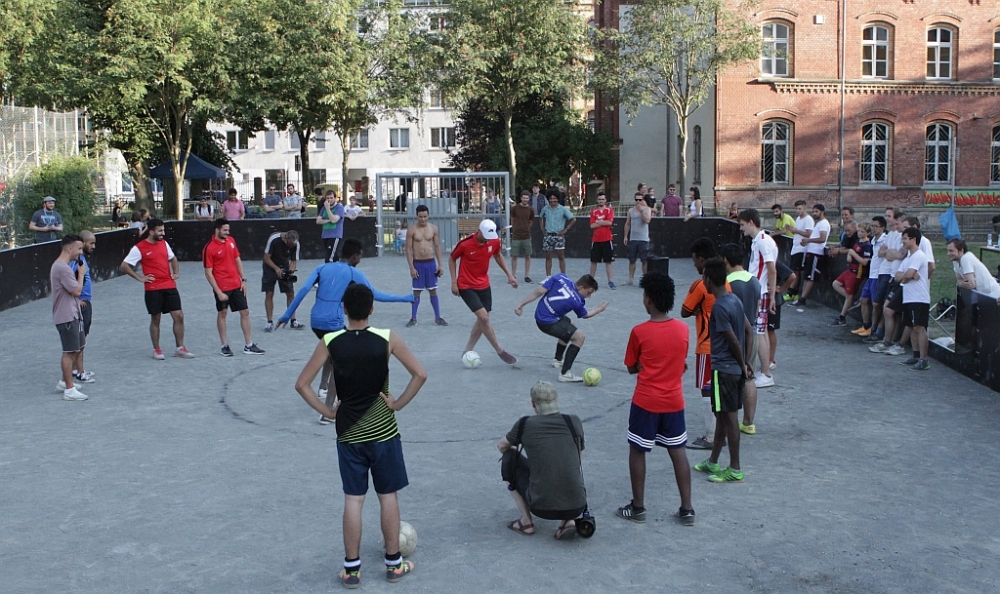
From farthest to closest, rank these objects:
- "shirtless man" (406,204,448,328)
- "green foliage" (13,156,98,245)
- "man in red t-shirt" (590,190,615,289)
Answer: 1. "green foliage" (13,156,98,245)
2. "man in red t-shirt" (590,190,615,289)
3. "shirtless man" (406,204,448,328)

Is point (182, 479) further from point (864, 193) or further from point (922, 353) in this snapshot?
point (864, 193)

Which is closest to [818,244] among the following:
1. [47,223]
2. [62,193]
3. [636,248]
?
A: [636,248]

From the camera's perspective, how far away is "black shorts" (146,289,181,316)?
13.0m

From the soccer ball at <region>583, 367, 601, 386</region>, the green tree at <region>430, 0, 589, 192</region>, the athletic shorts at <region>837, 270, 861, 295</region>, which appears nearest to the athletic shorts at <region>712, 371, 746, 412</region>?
the soccer ball at <region>583, 367, 601, 386</region>

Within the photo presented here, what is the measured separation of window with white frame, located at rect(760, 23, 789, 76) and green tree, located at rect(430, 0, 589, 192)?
6705 mm

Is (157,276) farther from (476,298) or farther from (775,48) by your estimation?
(775,48)

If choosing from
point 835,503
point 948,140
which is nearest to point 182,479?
point 835,503

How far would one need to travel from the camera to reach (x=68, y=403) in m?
10.8

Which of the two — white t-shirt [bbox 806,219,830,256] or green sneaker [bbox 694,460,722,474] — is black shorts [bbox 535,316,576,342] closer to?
green sneaker [bbox 694,460,722,474]

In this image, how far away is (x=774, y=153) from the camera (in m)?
38.9

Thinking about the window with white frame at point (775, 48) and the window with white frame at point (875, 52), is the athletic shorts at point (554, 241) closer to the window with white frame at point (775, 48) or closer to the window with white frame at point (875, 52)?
the window with white frame at point (775, 48)

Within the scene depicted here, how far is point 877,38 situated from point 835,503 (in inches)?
1399

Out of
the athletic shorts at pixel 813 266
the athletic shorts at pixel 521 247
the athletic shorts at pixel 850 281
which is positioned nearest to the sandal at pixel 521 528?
the athletic shorts at pixel 850 281

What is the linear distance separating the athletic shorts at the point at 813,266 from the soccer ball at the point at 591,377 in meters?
7.72
